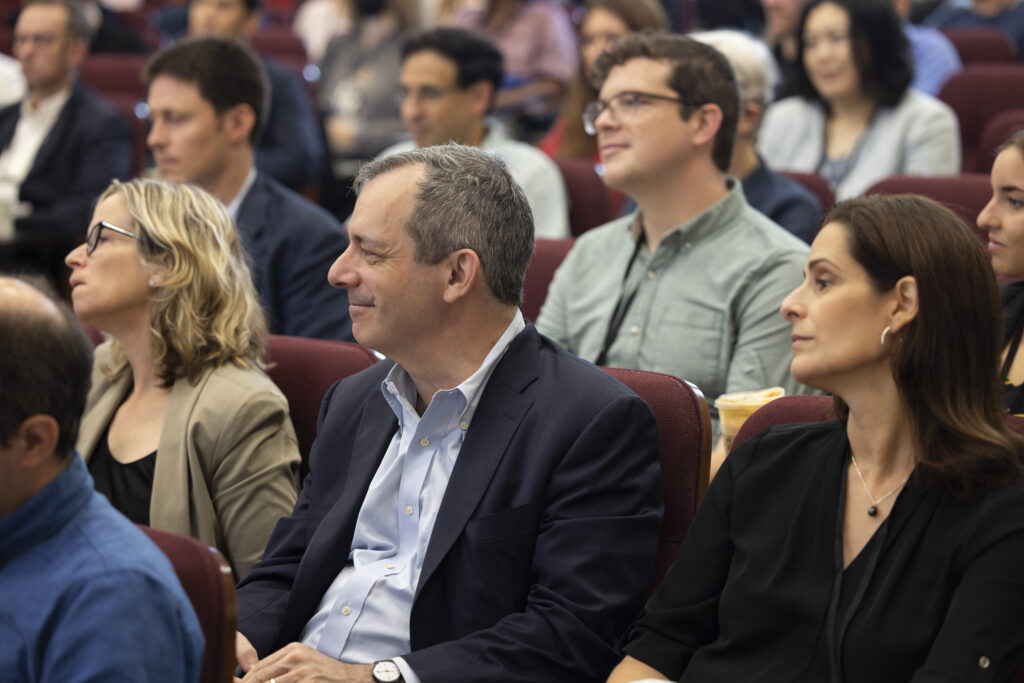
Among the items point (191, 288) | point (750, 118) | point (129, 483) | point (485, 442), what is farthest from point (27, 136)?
point (485, 442)

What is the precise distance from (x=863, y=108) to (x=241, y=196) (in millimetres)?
2140

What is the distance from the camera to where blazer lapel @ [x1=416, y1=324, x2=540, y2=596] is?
1.82 m

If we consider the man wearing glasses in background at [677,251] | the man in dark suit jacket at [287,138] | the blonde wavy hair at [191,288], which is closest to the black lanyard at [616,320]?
the man wearing glasses in background at [677,251]

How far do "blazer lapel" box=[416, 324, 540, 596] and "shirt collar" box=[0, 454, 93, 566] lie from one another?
1.91 ft

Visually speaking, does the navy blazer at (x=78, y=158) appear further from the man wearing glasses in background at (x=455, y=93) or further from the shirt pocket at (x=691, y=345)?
the shirt pocket at (x=691, y=345)

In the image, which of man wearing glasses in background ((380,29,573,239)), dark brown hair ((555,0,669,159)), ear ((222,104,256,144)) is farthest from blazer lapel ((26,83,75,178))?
dark brown hair ((555,0,669,159))

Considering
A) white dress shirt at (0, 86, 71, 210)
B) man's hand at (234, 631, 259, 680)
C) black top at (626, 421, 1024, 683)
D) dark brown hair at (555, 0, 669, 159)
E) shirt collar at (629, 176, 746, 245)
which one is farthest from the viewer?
white dress shirt at (0, 86, 71, 210)

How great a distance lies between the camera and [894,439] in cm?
166

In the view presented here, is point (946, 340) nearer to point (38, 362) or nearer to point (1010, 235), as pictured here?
point (1010, 235)

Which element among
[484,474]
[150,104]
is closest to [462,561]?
[484,474]

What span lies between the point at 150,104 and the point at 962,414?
2.59m

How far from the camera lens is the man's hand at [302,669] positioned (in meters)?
1.78

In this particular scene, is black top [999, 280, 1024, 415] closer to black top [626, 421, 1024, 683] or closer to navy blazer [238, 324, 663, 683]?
black top [626, 421, 1024, 683]

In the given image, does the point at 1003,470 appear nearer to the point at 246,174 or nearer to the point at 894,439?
the point at 894,439
